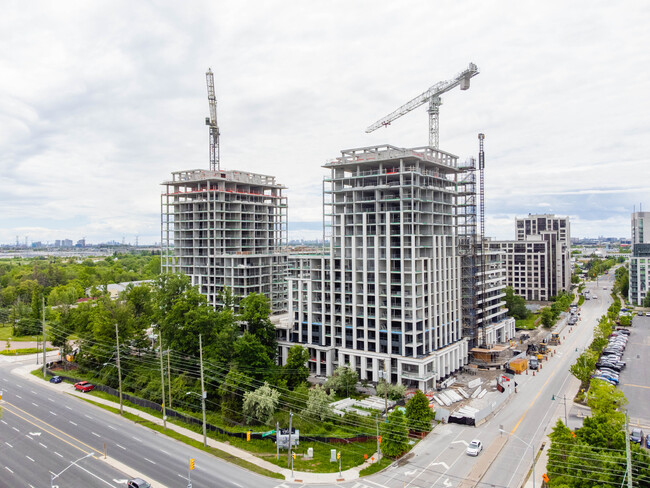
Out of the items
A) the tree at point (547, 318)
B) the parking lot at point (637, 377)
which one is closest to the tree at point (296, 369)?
the parking lot at point (637, 377)

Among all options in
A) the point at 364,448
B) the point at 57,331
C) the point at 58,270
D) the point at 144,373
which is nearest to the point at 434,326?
the point at 364,448

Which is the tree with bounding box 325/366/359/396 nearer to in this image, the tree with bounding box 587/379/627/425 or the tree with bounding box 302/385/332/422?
the tree with bounding box 302/385/332/422

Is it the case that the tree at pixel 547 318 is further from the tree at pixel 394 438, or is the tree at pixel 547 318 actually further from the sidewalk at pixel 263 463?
the sidewalk at pixel 263 463

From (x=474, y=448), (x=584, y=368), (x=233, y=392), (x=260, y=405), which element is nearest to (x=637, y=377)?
(x=584, y=368)

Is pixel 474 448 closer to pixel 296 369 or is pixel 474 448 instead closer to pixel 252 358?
pixel 296 369

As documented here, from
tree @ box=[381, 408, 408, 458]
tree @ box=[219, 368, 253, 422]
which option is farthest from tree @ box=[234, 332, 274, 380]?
tree @ box=[381, 408, 408, 458]

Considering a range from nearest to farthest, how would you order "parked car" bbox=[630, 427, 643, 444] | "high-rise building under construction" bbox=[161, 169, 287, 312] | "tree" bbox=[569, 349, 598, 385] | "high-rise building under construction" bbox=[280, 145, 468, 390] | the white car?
the white car
"parked car" bbox=[630, 427, 643, 444]
"tree" bbox=[569, 349, 598, 385]
"high-rise building under construction" bbox=[280, 145, 468, 390]
"high-rise building under construction" bbox=[161, 169, 287, 312]

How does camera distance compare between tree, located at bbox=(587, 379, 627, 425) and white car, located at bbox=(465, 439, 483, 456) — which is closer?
white car, located at bbox=(465, 439, 483, 456)
